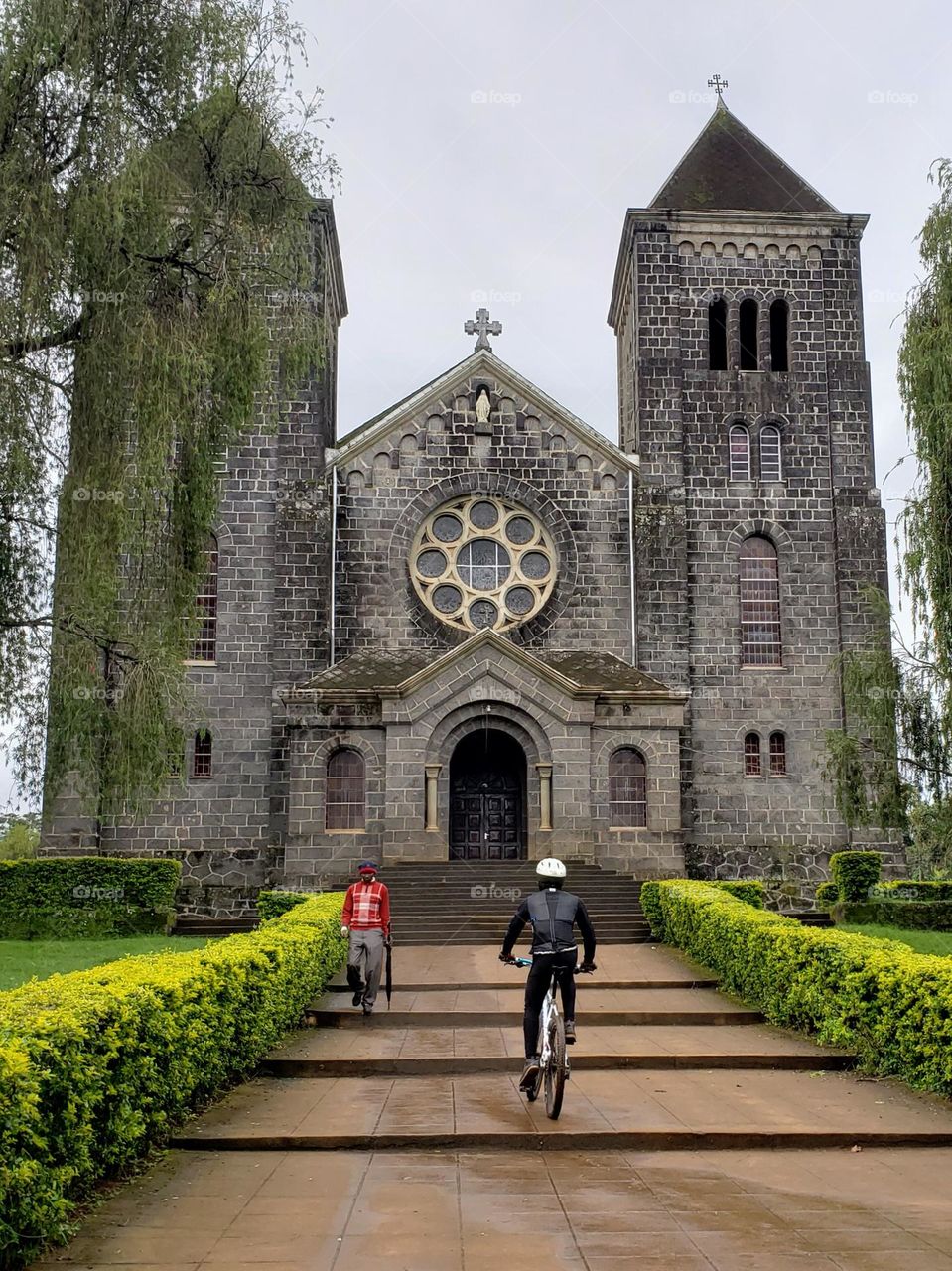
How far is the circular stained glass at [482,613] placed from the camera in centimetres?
2923

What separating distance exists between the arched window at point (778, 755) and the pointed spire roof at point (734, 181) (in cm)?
1299

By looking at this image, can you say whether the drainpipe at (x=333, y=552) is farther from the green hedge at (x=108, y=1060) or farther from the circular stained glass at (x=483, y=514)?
the green hedge at (x=108, y=1060)

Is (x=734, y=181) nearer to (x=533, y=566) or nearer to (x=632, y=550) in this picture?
(x=632, y=550)

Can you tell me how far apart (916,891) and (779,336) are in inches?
542

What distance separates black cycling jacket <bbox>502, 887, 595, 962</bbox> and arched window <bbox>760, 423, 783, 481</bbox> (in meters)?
21.7

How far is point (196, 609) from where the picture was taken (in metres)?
15.4

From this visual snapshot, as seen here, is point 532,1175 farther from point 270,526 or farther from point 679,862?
point 270,526

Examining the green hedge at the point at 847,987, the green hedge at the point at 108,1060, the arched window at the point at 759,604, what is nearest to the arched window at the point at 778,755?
the arched window at the point at 759,604

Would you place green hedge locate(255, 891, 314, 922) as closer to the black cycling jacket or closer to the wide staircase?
the wide staircase

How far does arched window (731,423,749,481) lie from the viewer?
30.4m

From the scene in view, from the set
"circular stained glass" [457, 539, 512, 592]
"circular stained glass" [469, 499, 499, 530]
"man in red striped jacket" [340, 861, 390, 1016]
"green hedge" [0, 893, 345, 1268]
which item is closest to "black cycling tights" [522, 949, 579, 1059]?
"green hedge" [0, 893, 345, 1268]

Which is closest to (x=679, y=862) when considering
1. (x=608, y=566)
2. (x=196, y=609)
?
(x=608, y=566)

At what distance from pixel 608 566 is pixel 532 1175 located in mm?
22285

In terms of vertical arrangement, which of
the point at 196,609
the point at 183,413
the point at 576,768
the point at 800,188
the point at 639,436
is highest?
the point at 800,188
